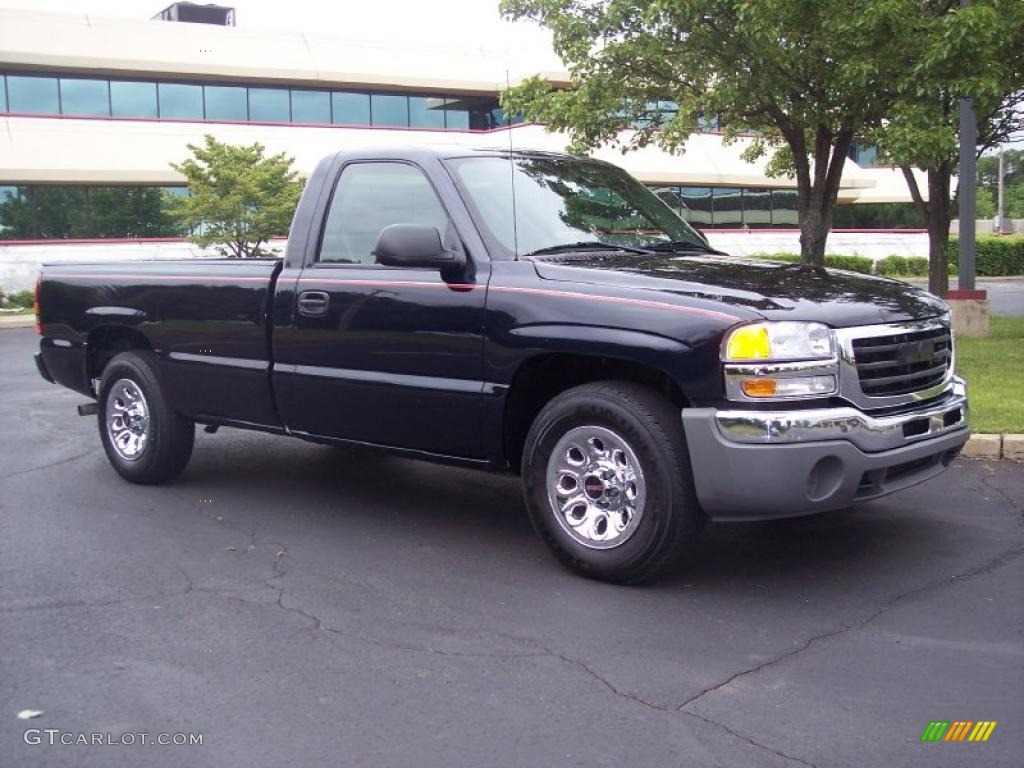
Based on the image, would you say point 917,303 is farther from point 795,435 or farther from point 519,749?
point 519,749

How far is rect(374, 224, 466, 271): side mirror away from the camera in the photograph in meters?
5.09

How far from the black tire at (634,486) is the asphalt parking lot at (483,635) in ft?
0.51

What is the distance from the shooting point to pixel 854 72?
34.2ft

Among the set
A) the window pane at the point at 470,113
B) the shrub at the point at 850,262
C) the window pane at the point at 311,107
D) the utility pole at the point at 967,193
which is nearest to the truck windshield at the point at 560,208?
the utility pole at the point at 967,193

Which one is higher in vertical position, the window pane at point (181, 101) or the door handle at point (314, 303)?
the window pane at point (181, 101)

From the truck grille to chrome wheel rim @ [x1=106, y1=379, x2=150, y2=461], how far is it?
454cm

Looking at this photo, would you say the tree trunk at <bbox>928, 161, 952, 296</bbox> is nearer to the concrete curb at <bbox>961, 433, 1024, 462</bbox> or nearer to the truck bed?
the concrete curb at <bbox>961, 433, 1024, 462</bbox>

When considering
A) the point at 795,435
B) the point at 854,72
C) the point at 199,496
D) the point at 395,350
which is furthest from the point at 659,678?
the point at 854,72

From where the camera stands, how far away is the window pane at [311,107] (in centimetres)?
3756

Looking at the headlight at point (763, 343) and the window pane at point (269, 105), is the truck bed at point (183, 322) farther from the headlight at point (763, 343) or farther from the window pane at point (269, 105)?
the window pane at point (269, 105)

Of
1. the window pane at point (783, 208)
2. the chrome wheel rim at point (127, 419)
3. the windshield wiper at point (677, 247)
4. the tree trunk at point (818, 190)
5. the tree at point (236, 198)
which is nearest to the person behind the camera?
the windshield wiper at point (677, 247)

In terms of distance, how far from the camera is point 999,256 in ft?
139

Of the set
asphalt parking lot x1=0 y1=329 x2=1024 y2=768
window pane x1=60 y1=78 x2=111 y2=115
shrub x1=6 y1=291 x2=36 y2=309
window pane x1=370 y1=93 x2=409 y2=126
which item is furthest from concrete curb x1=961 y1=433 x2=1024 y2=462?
window pane x1=370 y1=93 x2=409 y2=126

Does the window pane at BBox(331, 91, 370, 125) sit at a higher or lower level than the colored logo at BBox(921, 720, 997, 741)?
higher
